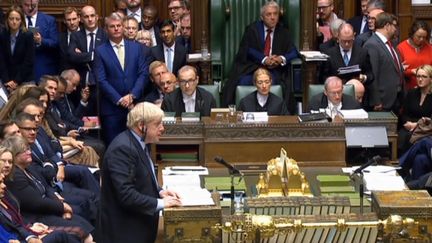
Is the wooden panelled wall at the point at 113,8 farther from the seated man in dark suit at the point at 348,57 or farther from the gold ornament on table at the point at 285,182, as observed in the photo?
the gold ornament on table at the point at 285,182

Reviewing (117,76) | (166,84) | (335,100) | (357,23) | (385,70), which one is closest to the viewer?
(335,100)

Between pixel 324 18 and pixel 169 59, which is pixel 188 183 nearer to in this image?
pixel 169 59

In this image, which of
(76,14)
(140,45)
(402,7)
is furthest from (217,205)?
(402,7)

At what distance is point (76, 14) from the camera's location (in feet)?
40.2

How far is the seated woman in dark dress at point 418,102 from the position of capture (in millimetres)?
11086

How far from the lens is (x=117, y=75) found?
11570mm

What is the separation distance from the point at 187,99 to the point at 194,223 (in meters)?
3.63

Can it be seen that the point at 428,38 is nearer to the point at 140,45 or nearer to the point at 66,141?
the point at 140,45

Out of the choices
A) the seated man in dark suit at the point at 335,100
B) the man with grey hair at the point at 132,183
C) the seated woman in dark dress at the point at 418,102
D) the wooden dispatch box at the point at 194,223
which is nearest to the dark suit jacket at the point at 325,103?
the seated man in dark suit at the point at 335,100

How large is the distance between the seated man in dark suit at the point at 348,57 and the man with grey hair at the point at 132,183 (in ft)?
14.8

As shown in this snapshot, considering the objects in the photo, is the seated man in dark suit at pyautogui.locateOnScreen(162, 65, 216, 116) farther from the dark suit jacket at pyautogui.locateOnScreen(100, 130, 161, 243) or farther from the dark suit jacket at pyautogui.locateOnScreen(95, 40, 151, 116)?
the dark suit jacket at pyautogui.locateOnScreen(100, 130, 161, 243)

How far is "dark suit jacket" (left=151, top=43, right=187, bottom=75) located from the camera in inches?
473

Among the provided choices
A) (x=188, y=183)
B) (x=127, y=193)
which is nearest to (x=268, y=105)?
(x=188, y=183)

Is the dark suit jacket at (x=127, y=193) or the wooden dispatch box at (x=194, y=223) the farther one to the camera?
the dark suit jacket at (x=127, y=193)
